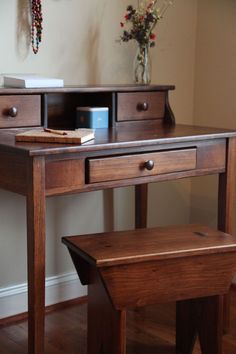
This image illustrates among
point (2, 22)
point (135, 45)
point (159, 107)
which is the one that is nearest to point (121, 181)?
point (159, 107)

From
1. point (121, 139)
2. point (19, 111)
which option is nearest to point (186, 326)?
point (121, 139)

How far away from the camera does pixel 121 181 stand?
200cm

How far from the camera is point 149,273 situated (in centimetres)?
188

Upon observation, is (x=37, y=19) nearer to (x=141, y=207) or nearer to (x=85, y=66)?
(x=85, y=66)

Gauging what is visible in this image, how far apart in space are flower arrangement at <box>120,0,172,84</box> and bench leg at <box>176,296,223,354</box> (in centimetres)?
99

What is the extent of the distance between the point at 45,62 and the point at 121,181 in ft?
2.63

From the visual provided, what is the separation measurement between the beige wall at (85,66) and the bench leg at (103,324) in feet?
2.18

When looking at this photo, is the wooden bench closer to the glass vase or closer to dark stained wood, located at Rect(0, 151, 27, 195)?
dark stained wood, located at Rect(0, 151, 27, 195)

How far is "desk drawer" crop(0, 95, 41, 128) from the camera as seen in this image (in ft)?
6.98

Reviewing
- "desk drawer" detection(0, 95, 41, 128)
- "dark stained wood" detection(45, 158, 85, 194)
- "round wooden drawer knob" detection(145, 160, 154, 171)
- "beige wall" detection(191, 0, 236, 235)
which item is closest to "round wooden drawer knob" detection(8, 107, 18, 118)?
"desk drawer" detection(0, 95, 41, 128)

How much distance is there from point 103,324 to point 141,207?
0.94 meters

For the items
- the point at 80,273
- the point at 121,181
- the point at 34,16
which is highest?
the point at 34,16

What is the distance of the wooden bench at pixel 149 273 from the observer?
1851mm

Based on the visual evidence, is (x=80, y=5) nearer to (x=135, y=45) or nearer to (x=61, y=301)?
(x=135, y=45)
